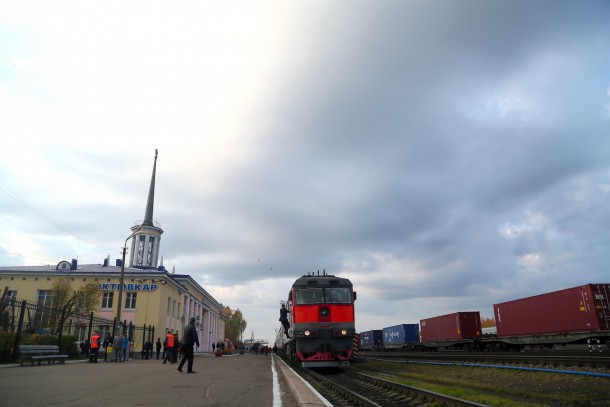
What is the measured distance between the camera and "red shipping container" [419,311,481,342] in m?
31.7

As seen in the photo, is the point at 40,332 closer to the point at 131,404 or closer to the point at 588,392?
the point at 131,404

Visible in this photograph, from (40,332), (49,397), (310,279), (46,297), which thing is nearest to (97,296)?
(46,297)

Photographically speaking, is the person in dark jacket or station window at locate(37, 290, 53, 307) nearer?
the person in dark jacket

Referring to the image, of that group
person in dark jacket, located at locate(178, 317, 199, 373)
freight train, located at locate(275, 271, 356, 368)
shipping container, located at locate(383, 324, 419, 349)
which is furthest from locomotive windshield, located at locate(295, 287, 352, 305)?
shipping container, located at locate(383, 324, 419, 349)

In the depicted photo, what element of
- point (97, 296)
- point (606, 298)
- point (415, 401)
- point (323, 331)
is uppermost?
point (97, 296)

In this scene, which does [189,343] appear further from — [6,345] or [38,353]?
[38,353]

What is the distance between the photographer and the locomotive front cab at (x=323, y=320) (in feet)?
53.3

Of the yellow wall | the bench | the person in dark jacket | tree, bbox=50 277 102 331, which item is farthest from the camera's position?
the yellow wall

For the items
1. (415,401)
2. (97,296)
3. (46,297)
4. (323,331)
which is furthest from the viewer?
(46,297)

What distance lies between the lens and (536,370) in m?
12.5

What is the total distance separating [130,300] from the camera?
40438 mm

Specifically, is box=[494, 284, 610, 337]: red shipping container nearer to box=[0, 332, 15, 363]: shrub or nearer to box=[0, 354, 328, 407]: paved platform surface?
box=[0, 354, 328, 407]: paved platform surface

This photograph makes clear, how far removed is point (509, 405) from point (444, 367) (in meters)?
9.81

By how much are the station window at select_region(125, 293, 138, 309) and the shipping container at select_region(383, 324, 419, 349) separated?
90.6 feet
